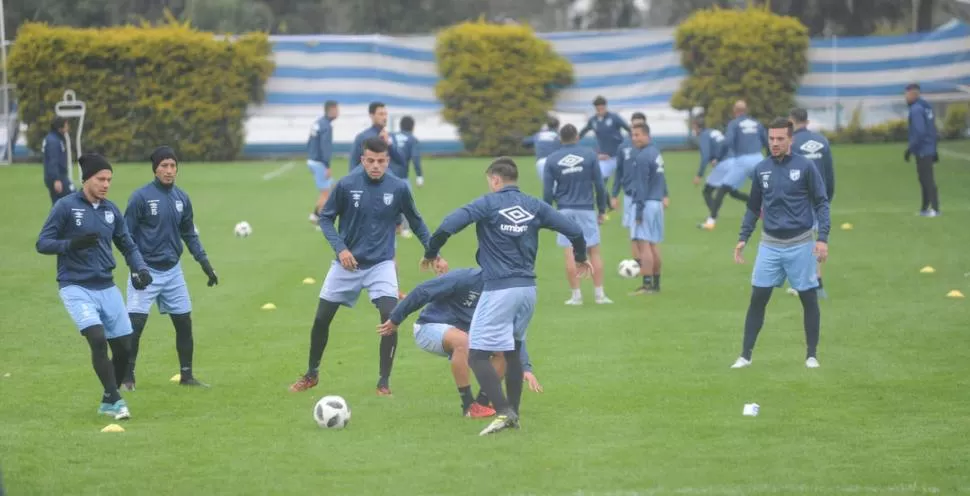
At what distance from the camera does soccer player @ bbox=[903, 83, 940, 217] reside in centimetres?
2419

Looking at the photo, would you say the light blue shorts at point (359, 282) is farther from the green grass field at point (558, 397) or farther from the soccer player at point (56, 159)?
the soccer player at point (56, 159)

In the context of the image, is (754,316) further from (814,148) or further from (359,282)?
(814,148)

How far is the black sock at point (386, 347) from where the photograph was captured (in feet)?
38.3

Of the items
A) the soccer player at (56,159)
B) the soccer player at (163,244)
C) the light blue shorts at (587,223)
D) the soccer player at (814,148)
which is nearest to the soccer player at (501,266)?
the soccer player at (163,244)

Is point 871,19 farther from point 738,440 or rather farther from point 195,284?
point 738,440

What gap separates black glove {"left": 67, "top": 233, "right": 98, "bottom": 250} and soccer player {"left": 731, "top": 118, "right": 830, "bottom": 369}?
5786mm

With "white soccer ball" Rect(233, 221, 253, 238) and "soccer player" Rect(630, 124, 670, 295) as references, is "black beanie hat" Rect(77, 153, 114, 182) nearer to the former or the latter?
"soccer player" Rect(630, 124, 670, 295)

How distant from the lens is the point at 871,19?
44.3 meters

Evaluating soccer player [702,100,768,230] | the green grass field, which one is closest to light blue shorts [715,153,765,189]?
soccer player [702,100,768,230]

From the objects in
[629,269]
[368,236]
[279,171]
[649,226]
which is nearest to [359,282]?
[368,236]

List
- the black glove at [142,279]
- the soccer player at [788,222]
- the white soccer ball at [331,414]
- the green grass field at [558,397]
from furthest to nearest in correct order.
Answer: the soccer player at [788,222] → the black glove at [142,279] → the white soccer ball at [331,414] → the green grass field at [558,397]

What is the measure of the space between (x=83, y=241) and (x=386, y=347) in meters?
2.65

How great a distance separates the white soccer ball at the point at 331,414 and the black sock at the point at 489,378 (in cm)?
105

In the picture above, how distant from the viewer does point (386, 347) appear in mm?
11672
